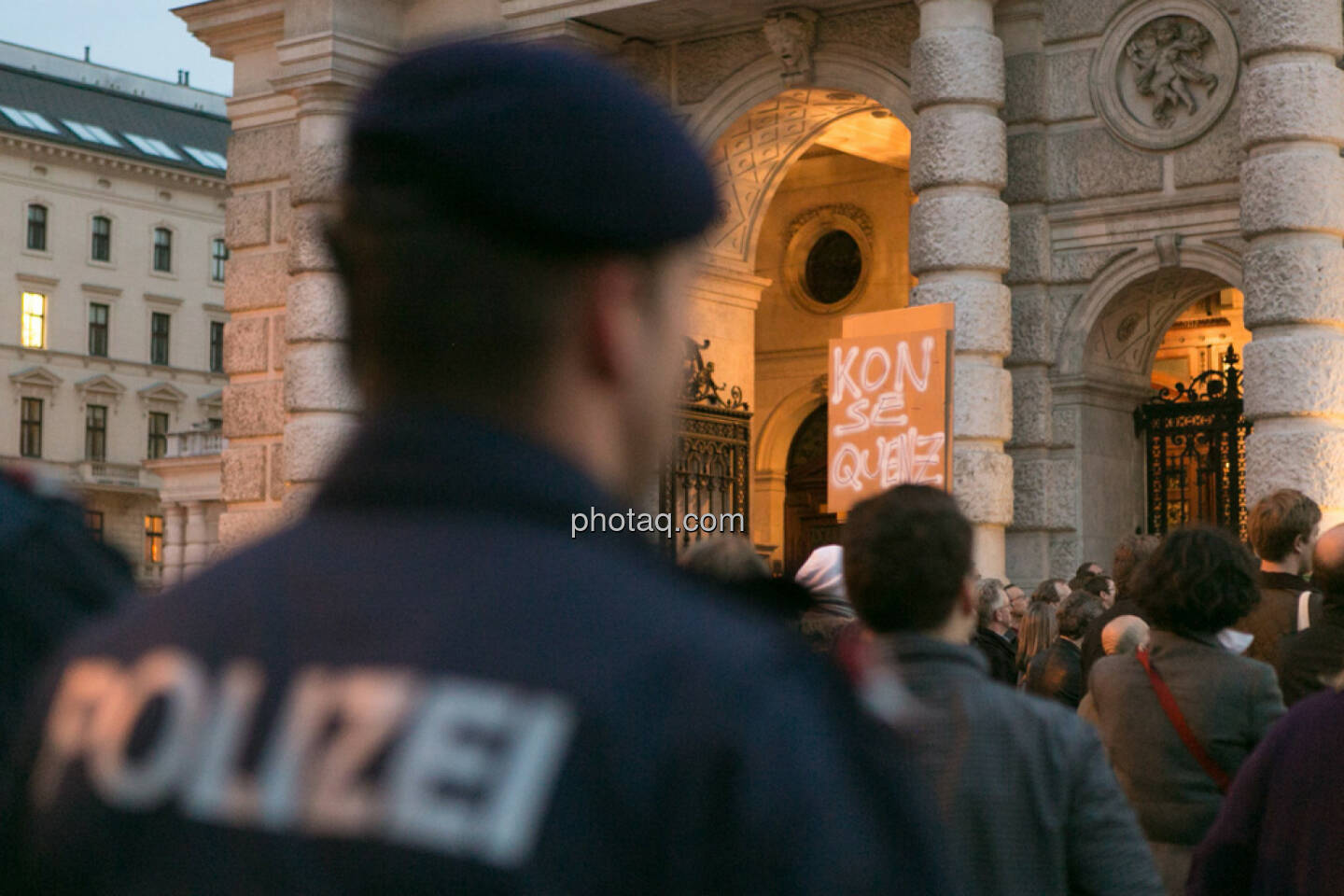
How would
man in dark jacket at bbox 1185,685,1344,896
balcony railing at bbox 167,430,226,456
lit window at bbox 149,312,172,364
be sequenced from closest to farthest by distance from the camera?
1. man in dark jacket at bbox 1185,685,1344,896
2. balcony railing at bbox 167,430,226,456
3. lit window at bbox 149,312,172,364

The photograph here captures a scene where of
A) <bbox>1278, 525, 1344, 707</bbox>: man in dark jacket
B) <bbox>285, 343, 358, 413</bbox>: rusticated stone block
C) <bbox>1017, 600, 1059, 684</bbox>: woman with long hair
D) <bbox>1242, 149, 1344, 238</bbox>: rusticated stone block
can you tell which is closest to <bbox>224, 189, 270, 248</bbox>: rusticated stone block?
<bbox>285, 343, 358, 413</bbox>: rusticated stone block

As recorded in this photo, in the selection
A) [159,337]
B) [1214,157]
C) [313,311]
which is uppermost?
[159,337]

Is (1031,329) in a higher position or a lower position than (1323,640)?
higher

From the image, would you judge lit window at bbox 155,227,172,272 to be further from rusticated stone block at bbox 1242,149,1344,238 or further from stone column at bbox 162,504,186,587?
rusticated stone block at bbox 1242,149,1344,238

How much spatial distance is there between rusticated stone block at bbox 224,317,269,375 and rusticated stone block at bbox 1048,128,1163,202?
25.5ft

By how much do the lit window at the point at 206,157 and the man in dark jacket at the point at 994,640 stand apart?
57.7 m

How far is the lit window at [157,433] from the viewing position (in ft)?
206

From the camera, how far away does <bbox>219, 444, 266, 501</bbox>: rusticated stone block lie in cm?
1773

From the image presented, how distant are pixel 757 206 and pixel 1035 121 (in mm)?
3907

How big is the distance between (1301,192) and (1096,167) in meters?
2.28

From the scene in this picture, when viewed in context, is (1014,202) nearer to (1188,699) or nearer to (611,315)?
(1188,699)

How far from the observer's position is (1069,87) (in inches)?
571

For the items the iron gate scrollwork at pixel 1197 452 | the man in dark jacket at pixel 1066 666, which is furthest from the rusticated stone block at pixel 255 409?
the man in dark jacket at pixel 1066 666

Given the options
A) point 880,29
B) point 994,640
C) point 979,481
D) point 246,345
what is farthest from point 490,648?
point 246,345
